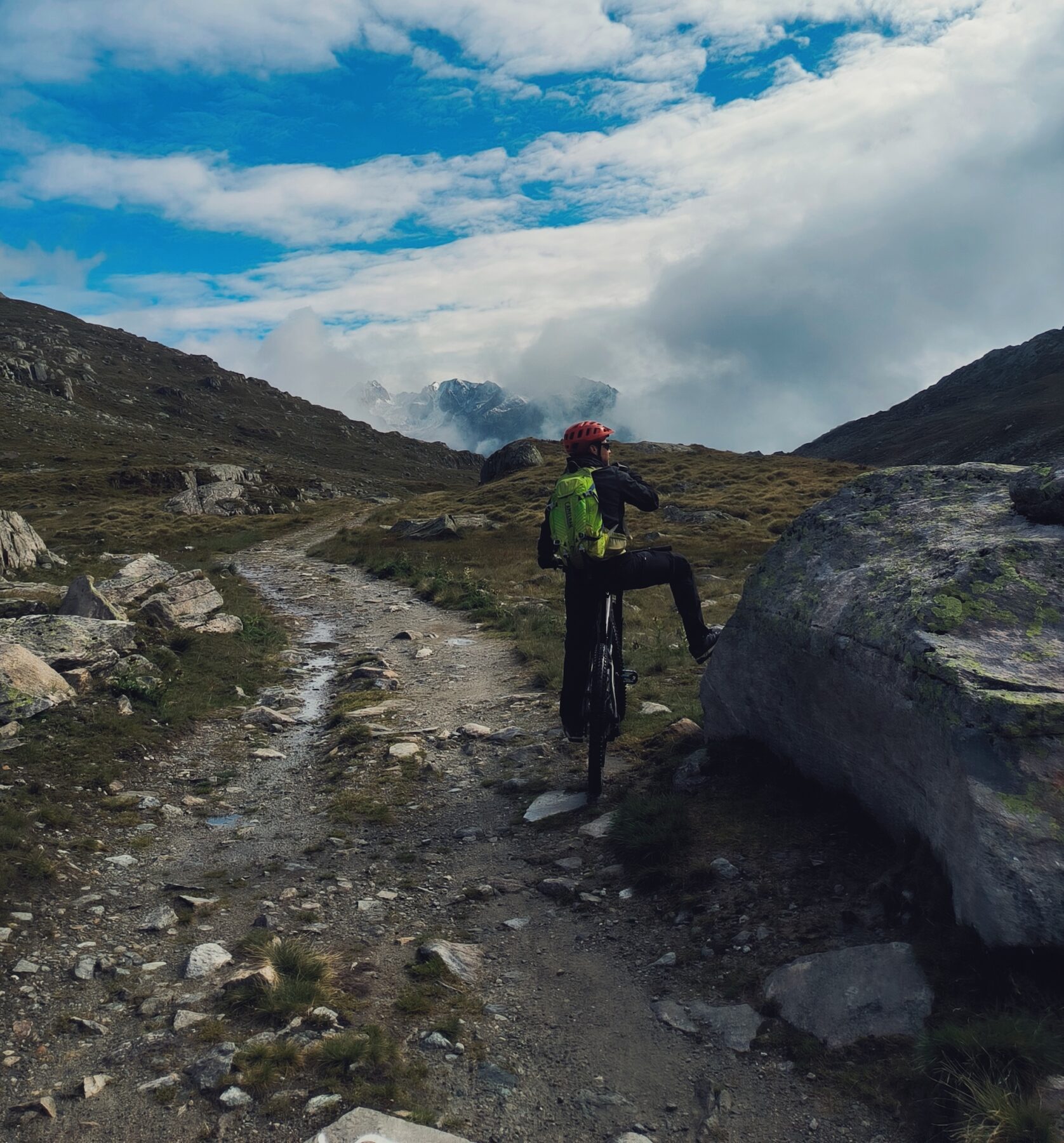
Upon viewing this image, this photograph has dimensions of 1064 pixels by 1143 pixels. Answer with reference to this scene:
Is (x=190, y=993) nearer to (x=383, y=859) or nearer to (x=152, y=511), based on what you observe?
(x=383, y=859)

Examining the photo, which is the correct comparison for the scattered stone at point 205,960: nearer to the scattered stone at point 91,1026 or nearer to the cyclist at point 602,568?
the scattered stone at point 91,1026

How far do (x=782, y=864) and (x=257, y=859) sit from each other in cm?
477

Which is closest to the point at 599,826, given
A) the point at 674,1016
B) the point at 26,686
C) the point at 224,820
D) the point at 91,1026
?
the point at 674,1016

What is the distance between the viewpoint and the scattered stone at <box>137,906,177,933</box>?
5.98 meters

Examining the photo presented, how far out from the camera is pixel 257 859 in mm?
7340

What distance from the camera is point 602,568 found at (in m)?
8.09

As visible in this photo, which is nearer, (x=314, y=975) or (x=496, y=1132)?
(x=496, y=1132)

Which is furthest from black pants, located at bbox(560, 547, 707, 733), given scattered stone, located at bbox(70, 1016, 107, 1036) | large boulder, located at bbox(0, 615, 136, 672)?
large boulder, located at bbox(0, 615, 136, 672)

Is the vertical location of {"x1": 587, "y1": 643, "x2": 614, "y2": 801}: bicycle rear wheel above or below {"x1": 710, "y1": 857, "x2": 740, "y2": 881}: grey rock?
above

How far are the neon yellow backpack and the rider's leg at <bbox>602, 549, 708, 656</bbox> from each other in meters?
0.25

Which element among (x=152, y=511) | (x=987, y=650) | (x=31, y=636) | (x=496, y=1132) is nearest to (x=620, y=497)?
(x=987, y=650)

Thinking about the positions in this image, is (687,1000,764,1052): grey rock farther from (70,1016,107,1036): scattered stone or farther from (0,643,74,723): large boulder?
(0,643,74,723): large boulder

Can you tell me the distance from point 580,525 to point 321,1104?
17.2 feet

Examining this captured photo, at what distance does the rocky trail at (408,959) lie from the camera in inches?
159
